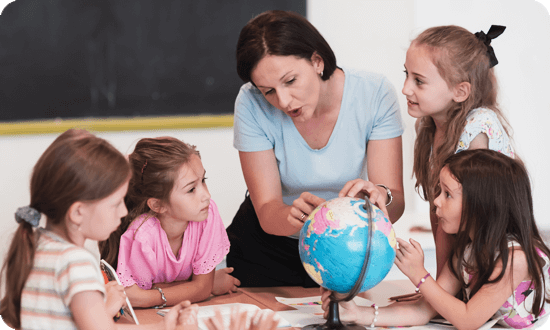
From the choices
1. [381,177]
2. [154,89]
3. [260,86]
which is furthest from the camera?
[154,89]

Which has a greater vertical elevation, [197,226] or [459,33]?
[459,33]

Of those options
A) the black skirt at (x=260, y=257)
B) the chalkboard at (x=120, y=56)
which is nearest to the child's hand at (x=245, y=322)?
the black skirt at (x=260, y=257)

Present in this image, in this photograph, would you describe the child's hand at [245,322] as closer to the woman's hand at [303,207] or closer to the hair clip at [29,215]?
the woman's hand at [303,207]

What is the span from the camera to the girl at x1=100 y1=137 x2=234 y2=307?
2.14 meters

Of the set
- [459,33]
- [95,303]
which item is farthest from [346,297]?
[459,33]

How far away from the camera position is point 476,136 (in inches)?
85.3

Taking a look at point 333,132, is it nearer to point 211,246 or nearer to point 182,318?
point 211,246

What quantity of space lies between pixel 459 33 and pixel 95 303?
1763mm

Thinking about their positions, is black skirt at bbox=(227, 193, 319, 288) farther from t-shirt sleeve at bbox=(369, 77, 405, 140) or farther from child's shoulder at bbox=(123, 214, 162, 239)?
t-shirt sleeve at bbox=(369, 77, 405, 140)

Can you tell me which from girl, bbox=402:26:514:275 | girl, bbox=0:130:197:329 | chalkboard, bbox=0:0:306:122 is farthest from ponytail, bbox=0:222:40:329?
chalkboard, bbox=0:0:306:122

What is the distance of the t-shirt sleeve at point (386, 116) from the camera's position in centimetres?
230

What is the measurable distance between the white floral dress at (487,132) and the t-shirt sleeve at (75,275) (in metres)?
1.41

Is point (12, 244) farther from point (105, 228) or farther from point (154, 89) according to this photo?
point (154, 89)

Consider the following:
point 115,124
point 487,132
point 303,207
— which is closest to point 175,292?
point 303,207
